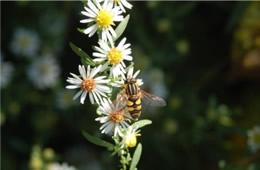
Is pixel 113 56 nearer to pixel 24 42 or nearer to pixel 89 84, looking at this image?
pixel 89 84

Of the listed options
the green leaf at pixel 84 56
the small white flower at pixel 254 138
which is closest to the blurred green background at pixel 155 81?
the small white flower at pixel 254 138

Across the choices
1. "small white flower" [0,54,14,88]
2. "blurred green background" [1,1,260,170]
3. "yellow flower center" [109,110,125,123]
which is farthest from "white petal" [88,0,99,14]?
"small white flower" [0,54,14,88]

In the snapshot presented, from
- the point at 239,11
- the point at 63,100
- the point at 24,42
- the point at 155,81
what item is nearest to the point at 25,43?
the point at 24,42

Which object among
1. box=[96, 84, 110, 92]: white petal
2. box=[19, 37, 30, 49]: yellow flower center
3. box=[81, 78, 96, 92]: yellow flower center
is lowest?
box=[81, 78, 96, 92]: yellow flower center

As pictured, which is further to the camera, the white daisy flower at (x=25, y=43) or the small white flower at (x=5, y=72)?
the white daisy flower at (x=25, y=43)

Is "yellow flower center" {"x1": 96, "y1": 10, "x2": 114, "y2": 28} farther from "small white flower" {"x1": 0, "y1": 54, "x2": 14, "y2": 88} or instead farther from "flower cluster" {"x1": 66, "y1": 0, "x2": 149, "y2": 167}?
"small white flower" {"x1": 0, "y1": 54, "x2": 14, "y2": 88}

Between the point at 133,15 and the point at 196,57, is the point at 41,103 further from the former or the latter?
the point at 196,57

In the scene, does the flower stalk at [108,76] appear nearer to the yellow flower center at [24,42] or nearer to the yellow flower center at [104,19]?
the yellow flower center at [104,19]
